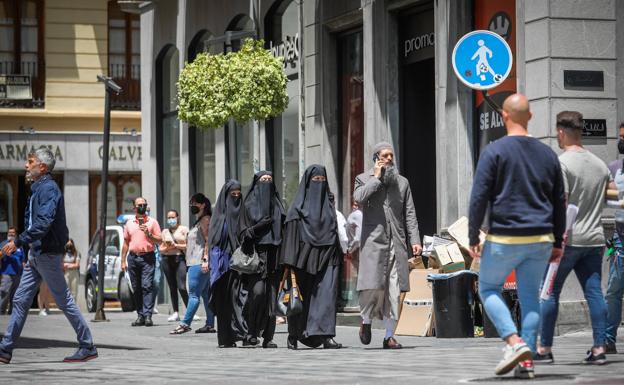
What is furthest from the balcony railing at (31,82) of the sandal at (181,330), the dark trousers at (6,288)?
the sandal at (181,330)

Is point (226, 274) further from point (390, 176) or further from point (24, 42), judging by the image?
point (24, 42)

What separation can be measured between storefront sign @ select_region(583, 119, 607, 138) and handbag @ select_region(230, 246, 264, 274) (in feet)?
12.3

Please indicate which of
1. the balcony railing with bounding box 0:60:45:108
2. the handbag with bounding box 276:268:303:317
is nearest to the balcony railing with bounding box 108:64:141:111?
the balcony railing with bounding box 0:60:45:108

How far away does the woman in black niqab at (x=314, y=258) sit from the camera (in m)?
15.1

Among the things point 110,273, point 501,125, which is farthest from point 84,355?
point 110,273

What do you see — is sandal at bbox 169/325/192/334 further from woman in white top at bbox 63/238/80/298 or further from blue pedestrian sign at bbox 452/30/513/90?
woman in white top at bbox 63/238/80/298

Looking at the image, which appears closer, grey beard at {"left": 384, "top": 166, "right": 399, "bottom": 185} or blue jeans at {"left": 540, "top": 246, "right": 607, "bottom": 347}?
blue jeans at {"left": 540, "top": 246, "right": 607, "bottom": 347}

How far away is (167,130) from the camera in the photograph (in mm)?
31391

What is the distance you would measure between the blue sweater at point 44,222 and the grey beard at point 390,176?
312 centimetres

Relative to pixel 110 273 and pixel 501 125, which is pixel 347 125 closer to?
pixel 501 125

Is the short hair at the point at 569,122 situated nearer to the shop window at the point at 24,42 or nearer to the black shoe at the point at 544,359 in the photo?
the black shoe at the point at 544,359

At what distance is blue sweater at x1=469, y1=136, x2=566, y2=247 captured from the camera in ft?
31.4

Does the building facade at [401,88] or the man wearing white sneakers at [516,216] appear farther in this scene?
the building facade at [401,88]

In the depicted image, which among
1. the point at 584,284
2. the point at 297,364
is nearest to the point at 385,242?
the point at 297,364
